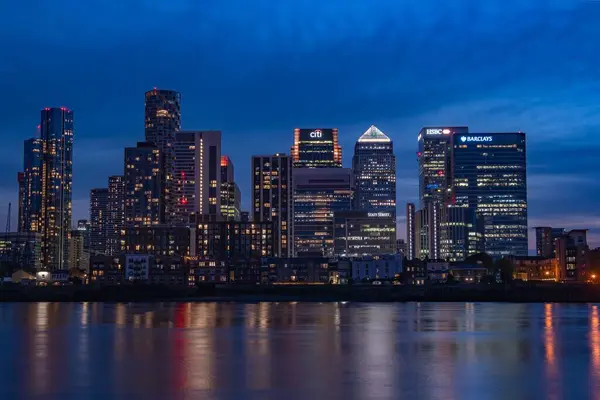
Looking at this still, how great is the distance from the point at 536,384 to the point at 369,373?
10000 mm

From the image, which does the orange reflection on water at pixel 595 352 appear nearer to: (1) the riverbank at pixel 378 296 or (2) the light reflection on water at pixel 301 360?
(2) the light reflection on water at pixel 301 360

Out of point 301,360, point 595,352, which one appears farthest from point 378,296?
point 301,360

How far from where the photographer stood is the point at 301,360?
56.1 m

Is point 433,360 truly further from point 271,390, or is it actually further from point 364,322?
point 364,322

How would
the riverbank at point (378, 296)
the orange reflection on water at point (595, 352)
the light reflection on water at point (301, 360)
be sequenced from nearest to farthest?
the light reflection on water at point (301, 360), the orange reflection on water at point (595, 352), the riverbank at point (378, 296)

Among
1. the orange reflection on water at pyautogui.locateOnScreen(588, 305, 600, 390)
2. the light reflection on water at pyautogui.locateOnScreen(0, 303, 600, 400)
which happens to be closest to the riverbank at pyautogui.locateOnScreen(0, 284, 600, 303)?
the orange reflection on water at pyautogui.locateOnScreen(588, 305, 600, 390)

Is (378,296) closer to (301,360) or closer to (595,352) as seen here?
(595,352)

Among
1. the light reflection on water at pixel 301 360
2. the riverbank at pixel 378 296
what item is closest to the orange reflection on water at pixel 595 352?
the light reflection on water at pixel 301 360

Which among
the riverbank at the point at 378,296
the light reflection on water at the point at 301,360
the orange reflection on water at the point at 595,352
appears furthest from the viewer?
the riverbank at the point at 378,296

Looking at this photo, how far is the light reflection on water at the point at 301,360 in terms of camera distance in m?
43.5

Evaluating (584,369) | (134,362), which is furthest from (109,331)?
(584,369)

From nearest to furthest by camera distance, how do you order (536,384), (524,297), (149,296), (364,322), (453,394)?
(453,394), (536,384), (364,322), (524,297), (149,296)

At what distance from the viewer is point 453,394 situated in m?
41.7

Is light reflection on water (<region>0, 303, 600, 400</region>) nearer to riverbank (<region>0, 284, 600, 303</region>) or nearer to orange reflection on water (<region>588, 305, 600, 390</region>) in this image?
orange reflection on water (<region>588, 305, 600, 390</region>)
